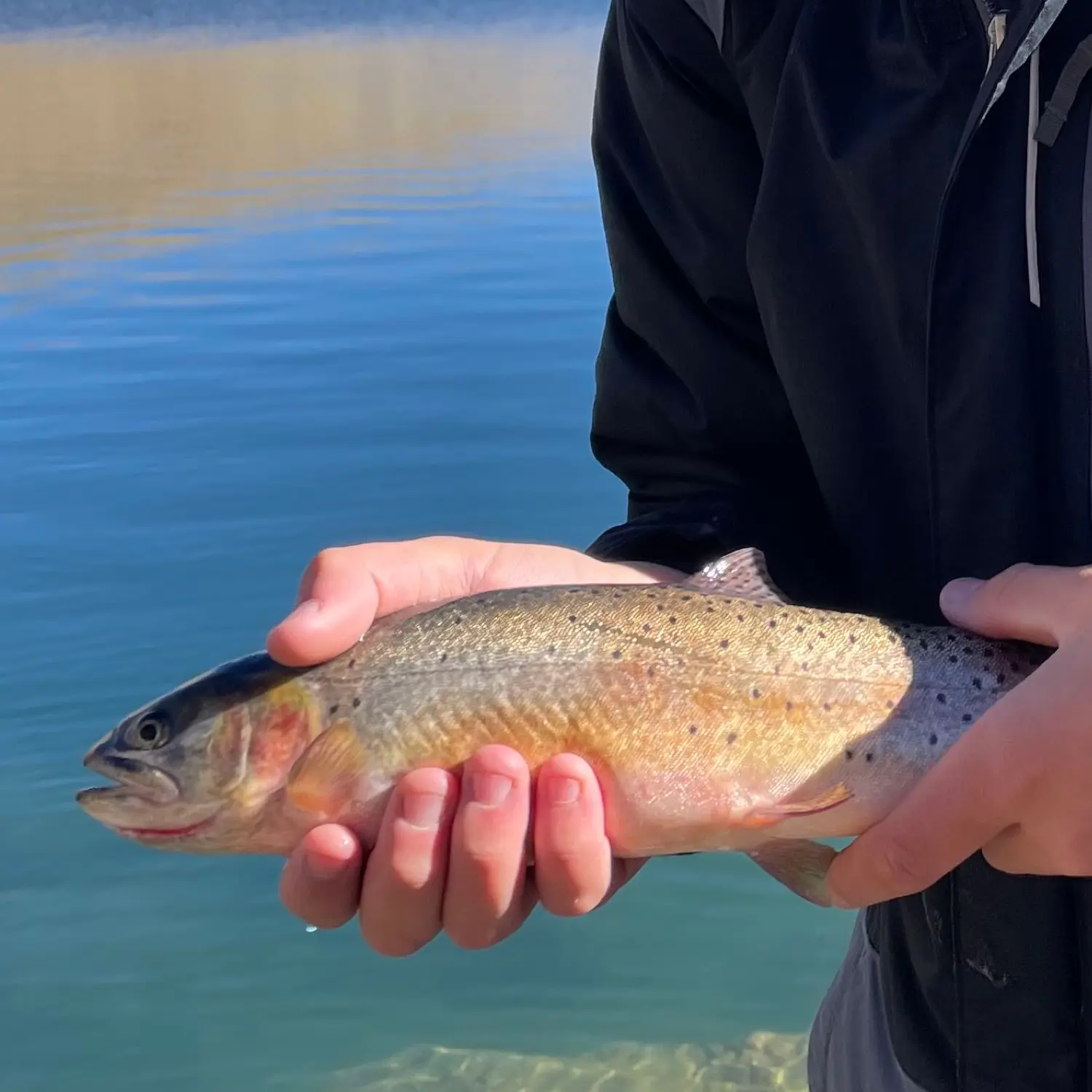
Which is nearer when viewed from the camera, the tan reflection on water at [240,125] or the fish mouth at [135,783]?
the fish mouth at [135,783]

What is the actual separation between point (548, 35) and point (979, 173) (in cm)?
3704

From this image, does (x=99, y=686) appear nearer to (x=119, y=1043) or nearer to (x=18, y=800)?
(x=18, y=800)

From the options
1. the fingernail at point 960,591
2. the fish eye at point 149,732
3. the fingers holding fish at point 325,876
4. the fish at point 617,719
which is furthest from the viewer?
the fish eye at point 149,732

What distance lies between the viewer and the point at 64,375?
9273 mm

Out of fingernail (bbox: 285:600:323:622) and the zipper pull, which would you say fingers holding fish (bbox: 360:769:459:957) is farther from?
the zipper pull

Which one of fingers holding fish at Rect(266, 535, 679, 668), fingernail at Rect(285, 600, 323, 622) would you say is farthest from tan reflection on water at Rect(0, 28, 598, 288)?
fingernail at Rect(285, 600, 323, 622)

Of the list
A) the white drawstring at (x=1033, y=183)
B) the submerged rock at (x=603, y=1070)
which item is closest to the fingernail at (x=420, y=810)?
the white drawstring at (x=1033, y=183)

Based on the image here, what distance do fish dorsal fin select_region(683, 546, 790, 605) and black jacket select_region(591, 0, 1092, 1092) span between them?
86mm

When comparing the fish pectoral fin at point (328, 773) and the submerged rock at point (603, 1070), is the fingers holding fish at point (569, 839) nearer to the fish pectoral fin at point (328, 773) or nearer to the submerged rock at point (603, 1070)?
the fish pectoral fin at point (328, 773)

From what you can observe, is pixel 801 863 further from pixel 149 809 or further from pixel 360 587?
pixel 149 809

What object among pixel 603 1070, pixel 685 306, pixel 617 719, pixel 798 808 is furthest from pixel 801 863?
pixel 603 1070

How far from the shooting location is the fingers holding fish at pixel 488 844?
1994mm

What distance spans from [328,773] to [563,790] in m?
0.38

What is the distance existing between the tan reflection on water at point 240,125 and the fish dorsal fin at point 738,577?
11.5 m
